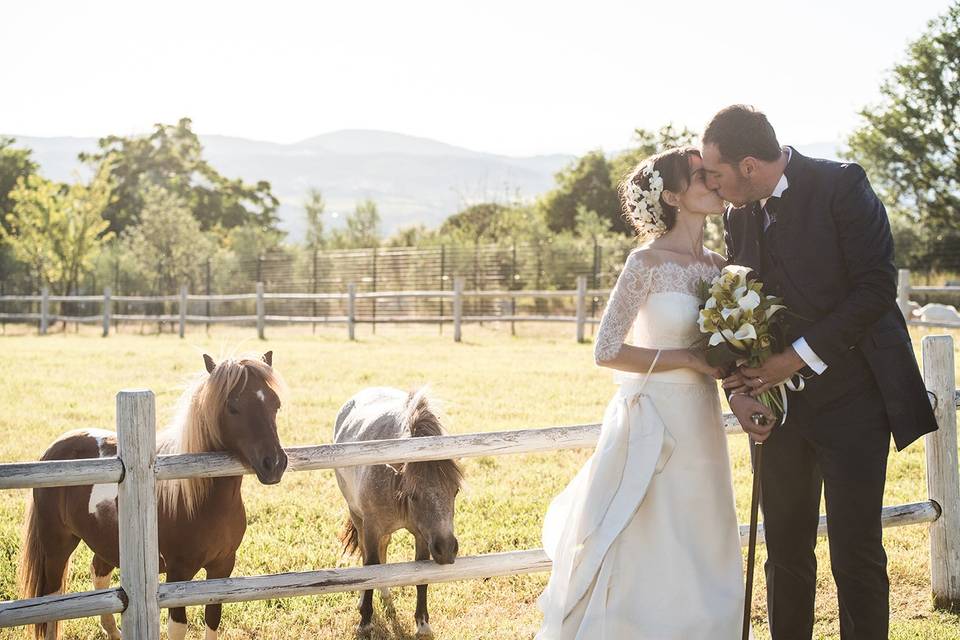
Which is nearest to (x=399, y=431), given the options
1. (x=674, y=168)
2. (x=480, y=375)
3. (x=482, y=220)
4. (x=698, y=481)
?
(x=698, y=481)

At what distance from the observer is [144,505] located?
350cm

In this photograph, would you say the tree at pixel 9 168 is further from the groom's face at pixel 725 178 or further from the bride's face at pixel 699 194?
the groom's face at pixel 725 178

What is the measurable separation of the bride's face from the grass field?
176cm

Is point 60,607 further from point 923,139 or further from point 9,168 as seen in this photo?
point 9,168

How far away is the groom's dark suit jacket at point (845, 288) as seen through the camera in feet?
10.4

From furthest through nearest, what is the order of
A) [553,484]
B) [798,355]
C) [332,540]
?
[553,484] < [332,540] < [798,355]

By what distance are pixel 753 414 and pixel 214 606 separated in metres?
2.46

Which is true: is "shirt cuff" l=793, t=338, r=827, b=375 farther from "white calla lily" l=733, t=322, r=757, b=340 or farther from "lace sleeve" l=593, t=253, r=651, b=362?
"lace sleeve" l=593, t=253, r=651, b=362

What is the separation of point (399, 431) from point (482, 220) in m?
39.5

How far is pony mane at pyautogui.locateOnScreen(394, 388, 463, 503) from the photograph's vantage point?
13.7 ft

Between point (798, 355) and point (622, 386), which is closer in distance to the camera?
point (798, 355)

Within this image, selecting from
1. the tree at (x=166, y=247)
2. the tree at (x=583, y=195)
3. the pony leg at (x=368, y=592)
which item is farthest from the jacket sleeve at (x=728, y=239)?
the tree at (x=583, y=195)

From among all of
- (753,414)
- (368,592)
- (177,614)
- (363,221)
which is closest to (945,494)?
(753,414)

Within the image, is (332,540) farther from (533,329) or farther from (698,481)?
(533,329)
